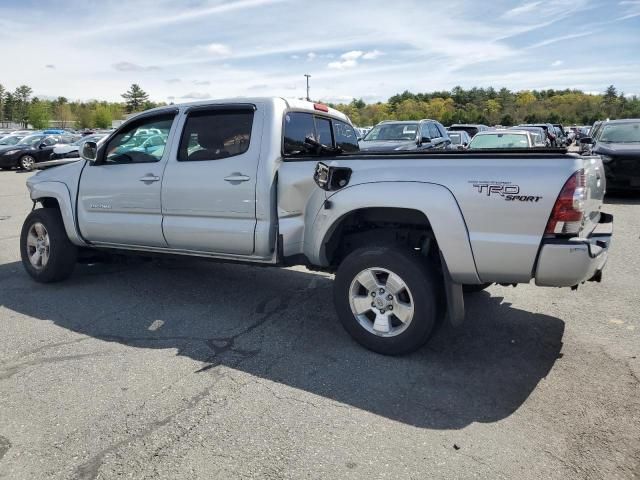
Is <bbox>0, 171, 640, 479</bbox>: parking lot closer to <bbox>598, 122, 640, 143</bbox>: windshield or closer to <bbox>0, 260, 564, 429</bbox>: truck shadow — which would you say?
<bbox>0, 260, 564, 429</bbox>: truck shadow

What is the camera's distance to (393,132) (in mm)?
14617

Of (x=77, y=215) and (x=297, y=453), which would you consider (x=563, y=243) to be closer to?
(x=297, y=453)

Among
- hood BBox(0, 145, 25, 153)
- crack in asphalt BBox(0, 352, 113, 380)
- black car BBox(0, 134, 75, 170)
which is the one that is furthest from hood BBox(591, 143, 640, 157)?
hood BBox(0, 145, 25, 153)

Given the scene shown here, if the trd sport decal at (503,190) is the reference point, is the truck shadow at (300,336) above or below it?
below

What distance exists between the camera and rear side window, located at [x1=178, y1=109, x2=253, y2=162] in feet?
14.5

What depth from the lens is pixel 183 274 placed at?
606cm

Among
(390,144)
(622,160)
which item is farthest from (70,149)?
(622,160)

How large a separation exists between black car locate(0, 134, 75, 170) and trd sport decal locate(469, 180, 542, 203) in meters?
23.6

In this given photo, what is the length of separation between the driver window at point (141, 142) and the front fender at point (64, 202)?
0.63 meters

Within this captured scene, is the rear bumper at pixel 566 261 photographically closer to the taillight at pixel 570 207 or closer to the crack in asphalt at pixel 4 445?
the taillight at pixel 570 207

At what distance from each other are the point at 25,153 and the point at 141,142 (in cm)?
2191

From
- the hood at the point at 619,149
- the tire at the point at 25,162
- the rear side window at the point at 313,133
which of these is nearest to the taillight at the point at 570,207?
the rear side window at the point at 313,133

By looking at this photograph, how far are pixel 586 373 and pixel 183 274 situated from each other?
4.36 meters

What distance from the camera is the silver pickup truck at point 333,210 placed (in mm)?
3211
